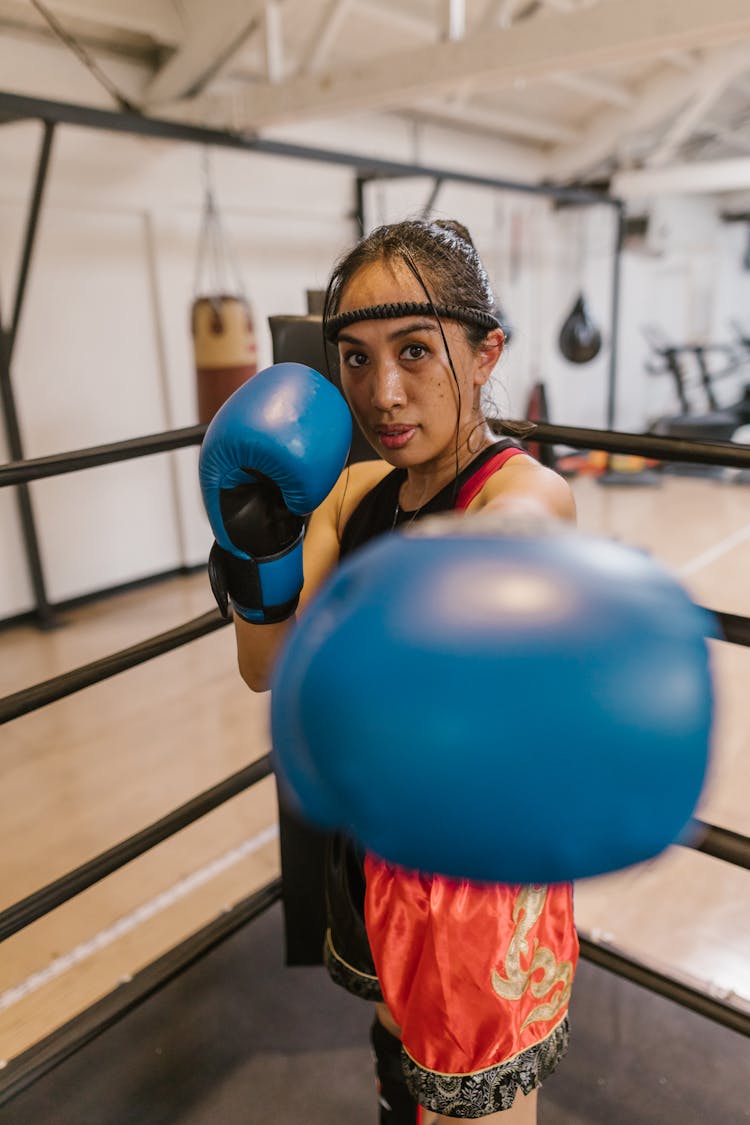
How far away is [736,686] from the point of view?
3021mm

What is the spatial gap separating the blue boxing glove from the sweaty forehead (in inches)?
17.4

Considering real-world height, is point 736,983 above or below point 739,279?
below

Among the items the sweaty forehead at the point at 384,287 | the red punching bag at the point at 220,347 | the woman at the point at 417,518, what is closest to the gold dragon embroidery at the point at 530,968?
the woman at the point at 417,518

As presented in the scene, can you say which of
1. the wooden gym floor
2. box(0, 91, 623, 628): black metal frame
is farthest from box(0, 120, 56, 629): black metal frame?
the wooden gym floor

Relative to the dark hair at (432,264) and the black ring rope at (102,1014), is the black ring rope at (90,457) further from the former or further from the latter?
the black ring rope at (102,1014)

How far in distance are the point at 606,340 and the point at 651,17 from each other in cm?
598

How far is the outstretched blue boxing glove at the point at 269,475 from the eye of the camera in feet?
2.70

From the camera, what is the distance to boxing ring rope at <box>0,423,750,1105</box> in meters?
1.02

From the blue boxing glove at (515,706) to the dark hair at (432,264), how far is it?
1.53ft

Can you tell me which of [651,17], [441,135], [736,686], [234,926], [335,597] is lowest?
[736,686]

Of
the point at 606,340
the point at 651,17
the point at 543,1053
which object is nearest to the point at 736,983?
the point at 543,1053

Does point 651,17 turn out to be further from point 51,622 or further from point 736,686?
point 51,622

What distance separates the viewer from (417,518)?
37.7 inches

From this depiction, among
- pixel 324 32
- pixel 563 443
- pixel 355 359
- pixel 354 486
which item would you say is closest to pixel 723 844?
pixel 563 443
